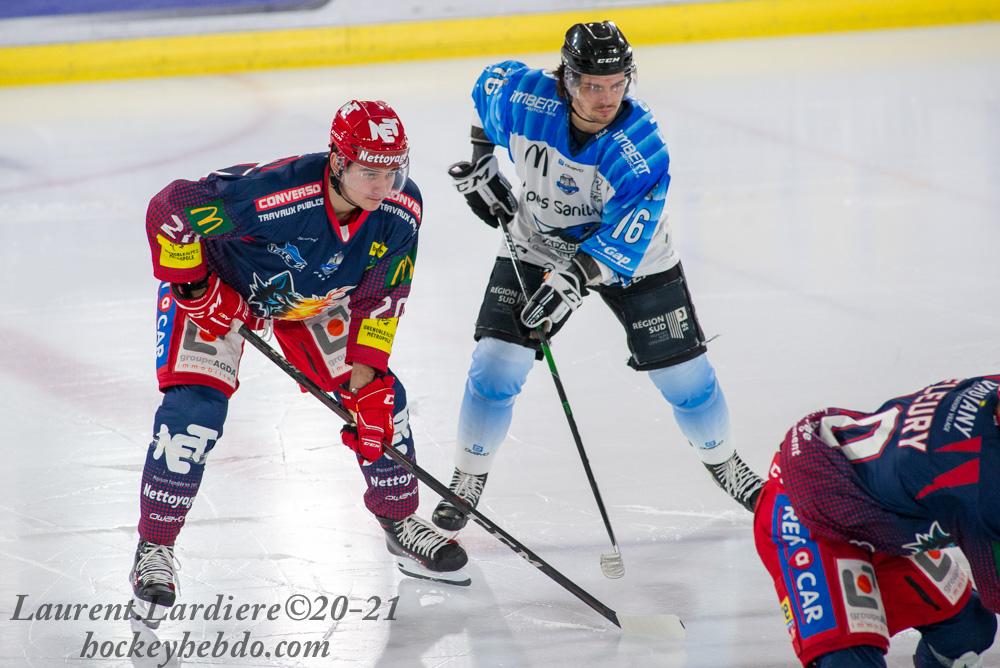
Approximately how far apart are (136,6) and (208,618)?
5.74 metres

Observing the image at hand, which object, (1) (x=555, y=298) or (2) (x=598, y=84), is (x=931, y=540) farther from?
(2) (x=598, y=84)

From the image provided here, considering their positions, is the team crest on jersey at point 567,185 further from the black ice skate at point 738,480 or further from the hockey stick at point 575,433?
the black ice skate at point 738,480

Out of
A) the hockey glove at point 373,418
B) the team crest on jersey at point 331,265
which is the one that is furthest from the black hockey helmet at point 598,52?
the hockey glove at point 373,418

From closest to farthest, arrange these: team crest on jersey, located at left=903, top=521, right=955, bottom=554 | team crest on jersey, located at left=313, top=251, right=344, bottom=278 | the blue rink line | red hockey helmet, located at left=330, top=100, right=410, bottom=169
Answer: team crest on jersey, located at left=903, top=521, right=955, bottom=554, red hockey helmet, located at left=330, top=100, right=410, bottom=169, team crest on jersey, located at left=313, top=251, right=344, bottom=278, the blue rink line

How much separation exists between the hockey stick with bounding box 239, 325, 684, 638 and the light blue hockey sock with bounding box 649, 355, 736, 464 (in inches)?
23.6

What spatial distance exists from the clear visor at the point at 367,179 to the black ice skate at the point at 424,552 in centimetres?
87

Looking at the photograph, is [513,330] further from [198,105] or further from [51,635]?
[198,105]

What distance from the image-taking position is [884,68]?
717cm

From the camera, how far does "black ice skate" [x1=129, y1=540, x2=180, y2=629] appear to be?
2.65 meters

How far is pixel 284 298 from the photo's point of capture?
2764mm

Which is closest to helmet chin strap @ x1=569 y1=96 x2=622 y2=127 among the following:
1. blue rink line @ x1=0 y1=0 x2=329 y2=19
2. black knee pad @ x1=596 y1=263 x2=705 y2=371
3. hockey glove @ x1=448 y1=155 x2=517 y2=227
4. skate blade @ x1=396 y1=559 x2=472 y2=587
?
hockey glove @ x1=448 y1=155 x2=517 y2=227

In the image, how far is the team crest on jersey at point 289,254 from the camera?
2689 millimetres

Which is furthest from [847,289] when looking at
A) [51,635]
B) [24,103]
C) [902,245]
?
[24,103]

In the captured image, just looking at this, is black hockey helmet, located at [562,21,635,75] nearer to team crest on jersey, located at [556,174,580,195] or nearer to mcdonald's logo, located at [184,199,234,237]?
team crest on jersey, located at [556,174,580,195]
